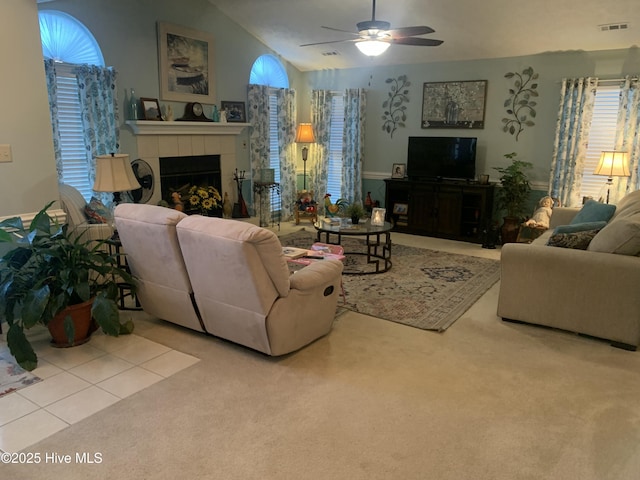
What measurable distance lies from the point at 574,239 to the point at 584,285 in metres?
0.42

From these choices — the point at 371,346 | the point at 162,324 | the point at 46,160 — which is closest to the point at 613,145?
the point at 371,346

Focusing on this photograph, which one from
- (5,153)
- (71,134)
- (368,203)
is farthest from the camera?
(368,203)

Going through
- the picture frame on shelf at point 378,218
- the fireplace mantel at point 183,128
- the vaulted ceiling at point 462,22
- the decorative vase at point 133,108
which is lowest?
the picture frame on shelf at point 378,218

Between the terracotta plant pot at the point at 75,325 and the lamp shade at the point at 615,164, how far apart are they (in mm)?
5490

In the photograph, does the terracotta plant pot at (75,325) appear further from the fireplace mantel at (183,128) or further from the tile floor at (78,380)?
the fireplace mantel at (183,128)

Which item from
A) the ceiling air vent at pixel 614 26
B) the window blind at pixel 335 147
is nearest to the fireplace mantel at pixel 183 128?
the window blind at pixel 335 147

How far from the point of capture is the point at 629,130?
5699 millimetres

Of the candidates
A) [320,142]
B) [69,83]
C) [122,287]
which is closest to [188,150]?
[69,83]

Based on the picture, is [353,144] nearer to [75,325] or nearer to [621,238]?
[621,238]

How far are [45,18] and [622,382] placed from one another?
5.90 m

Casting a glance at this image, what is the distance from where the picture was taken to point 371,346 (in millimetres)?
3459

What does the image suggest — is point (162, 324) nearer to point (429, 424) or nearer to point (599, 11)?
point (429, 424)

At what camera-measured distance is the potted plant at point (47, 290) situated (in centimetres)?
306

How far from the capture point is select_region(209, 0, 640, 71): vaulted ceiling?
5090 millimetres
